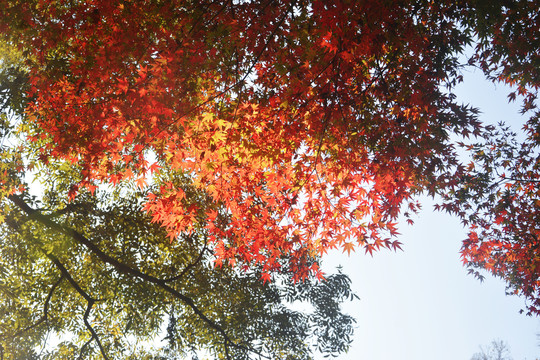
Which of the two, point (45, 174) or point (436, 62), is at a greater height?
point (45, 174)

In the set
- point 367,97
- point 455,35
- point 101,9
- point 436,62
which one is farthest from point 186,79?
point 455,35

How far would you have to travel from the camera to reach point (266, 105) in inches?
212

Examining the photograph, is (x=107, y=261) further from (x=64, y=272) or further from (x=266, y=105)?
(x=266, y=105)

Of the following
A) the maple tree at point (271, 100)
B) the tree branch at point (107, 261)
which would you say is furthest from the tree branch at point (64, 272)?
the maple tree at point (271, 100)

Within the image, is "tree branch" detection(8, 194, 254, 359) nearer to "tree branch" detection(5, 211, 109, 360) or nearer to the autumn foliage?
"tree branch" detection(5, 211, 109, 360)

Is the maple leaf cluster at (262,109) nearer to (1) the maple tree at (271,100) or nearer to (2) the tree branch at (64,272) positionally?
(1) the maple tree at (271,100)

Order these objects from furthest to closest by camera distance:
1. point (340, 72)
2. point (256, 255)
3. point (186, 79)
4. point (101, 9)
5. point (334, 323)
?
point (334, 323), point (256, 255), point (101, 9), point (186, 79), point (340, 72)

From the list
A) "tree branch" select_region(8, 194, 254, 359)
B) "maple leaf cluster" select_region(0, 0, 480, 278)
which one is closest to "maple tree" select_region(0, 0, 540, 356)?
"maple leaf cluster" select_region(0, 0, 480, 278)

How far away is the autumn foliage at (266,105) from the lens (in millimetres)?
4738

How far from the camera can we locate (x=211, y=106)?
217 inches

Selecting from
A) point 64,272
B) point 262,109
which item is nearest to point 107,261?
point 64,272

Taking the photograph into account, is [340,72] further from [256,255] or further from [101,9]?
[101,9]

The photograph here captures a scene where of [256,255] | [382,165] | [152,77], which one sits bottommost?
[256,255]

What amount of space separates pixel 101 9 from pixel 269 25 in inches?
90.1
